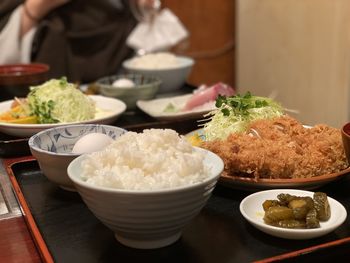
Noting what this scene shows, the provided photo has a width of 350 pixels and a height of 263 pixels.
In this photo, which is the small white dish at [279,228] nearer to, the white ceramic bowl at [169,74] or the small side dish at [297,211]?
the small side dish at [297,211]

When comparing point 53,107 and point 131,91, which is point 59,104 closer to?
point 53,107

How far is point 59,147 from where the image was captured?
133 centimetres

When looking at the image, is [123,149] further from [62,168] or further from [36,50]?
[36,50]

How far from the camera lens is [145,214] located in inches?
35.1

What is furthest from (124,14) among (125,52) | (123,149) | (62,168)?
(123,149)

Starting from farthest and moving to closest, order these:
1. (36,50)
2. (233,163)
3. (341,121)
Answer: (341,121)
(36,50)
(233,163)

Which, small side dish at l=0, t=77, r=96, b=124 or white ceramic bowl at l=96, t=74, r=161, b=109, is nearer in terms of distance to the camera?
small side dish at l=0, t=77, r=96, b=124

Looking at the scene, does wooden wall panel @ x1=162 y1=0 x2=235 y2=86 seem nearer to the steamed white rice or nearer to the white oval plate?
the white oval plate

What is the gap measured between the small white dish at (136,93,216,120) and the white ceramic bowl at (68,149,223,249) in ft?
2.50

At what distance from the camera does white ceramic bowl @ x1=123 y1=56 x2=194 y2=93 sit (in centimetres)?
227

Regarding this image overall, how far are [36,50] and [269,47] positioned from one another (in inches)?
79.7

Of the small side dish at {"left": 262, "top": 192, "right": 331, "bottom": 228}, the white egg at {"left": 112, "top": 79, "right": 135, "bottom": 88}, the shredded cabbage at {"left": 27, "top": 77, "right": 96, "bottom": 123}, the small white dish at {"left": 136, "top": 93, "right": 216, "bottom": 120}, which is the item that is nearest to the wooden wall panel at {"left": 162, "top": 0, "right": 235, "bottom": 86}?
the white egg at {"left": 112, "top": 79, "right": 135, "bottom": 88}

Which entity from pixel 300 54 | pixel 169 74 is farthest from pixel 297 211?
pixel 300 54

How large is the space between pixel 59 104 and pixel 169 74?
2.39ft
